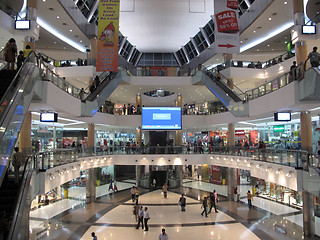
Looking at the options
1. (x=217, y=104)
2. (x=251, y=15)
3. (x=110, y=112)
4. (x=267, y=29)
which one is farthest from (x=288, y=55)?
(x=110, y=112)

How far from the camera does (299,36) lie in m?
12.9

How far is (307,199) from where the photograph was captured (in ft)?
45.2

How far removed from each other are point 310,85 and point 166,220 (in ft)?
34.7

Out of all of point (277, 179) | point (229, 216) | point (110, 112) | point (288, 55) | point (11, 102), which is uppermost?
point (288, 55)

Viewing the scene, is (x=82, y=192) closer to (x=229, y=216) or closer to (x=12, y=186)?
(x=229, y=216)

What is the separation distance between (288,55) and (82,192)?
65.6 feet

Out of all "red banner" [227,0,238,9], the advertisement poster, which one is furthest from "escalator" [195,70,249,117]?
the advertisement poster

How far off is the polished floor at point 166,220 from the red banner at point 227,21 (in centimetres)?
1053

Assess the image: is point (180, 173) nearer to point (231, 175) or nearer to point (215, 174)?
point (215, 174)

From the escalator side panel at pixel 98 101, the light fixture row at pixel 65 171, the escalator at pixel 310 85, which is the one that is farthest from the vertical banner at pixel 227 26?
the light fixture row at pixel 65 171

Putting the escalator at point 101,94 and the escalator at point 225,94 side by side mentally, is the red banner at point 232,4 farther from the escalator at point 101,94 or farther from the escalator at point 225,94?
the escalator at point 101,94

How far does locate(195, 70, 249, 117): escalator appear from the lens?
1648 centimetres

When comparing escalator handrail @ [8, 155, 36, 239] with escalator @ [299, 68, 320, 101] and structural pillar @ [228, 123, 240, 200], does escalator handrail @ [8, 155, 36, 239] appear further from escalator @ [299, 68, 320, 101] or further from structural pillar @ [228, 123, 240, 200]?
structural pillar @ [228, 123, 240, 200]

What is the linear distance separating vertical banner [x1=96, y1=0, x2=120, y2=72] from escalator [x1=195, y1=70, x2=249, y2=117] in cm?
785
